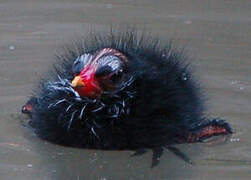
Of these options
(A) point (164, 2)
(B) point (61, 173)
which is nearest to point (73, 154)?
(B) point (61, 173)

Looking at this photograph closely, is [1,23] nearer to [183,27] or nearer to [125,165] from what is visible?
[183,27]

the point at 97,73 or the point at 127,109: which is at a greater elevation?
the point at 97,73

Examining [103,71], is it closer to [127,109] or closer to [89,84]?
[89,84]

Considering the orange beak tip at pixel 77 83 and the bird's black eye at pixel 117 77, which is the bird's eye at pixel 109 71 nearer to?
the bird's black eye at pixel 117 77

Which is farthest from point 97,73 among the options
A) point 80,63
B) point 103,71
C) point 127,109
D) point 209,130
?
point 209,130

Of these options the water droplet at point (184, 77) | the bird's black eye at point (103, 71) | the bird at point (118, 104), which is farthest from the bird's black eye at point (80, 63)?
the water droplet at point (184, 77)

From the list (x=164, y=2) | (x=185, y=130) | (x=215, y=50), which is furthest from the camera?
(x=164, y=2)

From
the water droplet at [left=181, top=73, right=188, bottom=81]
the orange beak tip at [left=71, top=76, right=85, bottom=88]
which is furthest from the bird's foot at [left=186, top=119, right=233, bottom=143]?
the orange beak tip at [left=71, top=76, right=85, bottom=88]
